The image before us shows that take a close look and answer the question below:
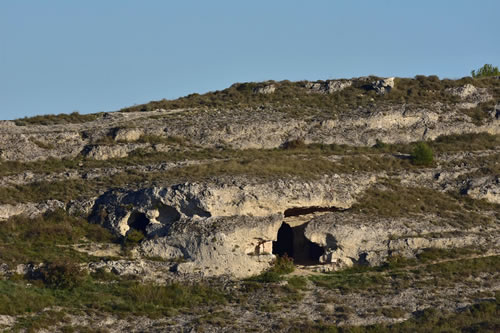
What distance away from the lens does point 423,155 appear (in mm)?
56594

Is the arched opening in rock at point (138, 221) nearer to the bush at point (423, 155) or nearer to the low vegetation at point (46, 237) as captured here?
the low vegetation at point (46, 237)

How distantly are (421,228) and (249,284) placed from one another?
11.7 meters

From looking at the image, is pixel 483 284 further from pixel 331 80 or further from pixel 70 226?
pixel 331 80

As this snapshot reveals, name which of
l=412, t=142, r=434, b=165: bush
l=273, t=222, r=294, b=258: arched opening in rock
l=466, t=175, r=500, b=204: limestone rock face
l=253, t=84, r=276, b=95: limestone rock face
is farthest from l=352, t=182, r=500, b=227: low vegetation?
l=253, t=84, r=276, b=95: limestone rock face

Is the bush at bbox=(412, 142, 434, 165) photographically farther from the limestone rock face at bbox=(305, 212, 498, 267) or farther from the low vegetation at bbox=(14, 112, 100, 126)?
the low vegetation at bbox=(14, 112, 100, 126)

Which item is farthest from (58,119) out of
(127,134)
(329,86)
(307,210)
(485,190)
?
(485,190)

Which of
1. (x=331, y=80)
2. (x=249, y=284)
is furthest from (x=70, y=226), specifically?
(x=331, y=80)

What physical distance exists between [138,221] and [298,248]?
10.0 metres

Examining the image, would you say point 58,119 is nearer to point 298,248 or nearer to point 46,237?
point 46,237

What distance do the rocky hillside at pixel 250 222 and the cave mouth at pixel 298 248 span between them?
11 cm

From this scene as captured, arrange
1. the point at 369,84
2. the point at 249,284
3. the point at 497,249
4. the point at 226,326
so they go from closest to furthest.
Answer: the point at 226,326 < the point at 249,284 < the point at 497,249 < the point at 369,84

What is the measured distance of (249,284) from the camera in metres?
43.9

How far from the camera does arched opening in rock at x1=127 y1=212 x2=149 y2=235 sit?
4724 cm

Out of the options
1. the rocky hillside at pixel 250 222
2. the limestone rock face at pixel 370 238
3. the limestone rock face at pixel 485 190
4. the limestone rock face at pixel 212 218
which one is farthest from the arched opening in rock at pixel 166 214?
the limestone rock face at pixel 485 190
